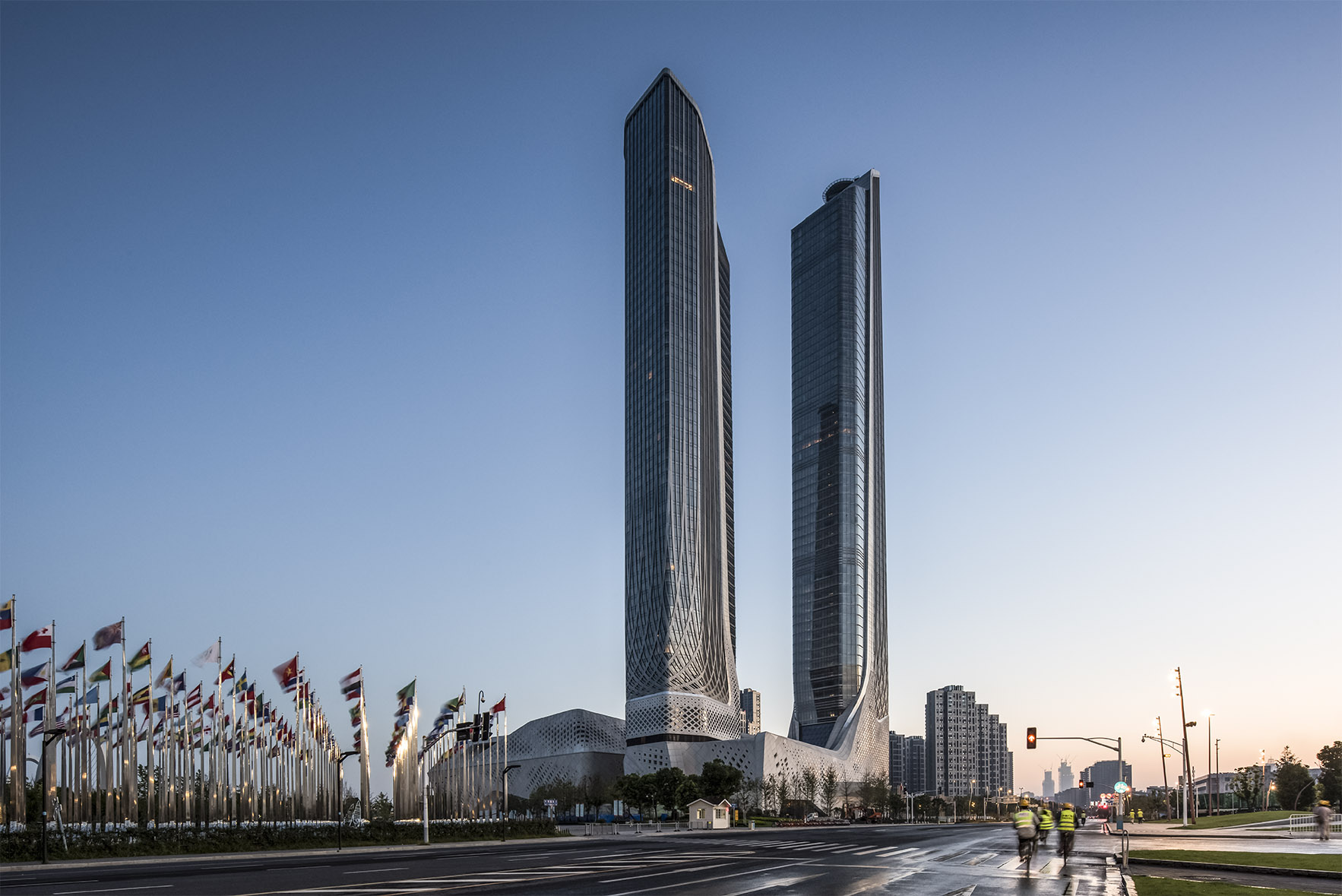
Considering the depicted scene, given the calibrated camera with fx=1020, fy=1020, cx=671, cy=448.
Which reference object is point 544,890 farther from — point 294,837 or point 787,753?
point 787,753

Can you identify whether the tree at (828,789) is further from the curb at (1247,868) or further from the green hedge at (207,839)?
the curb at (1247,868)

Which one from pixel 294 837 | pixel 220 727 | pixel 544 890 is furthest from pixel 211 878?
pixel 220 727

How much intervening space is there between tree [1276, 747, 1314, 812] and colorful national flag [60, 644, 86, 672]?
133895 millimetres

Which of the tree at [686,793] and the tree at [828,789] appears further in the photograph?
the tree at [828,789]

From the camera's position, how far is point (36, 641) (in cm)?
4947

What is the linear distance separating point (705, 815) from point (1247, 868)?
66.9 metres

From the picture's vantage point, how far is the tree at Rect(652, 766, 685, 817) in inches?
5167

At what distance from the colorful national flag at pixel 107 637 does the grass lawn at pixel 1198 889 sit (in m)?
49.7

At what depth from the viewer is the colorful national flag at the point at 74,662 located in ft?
185

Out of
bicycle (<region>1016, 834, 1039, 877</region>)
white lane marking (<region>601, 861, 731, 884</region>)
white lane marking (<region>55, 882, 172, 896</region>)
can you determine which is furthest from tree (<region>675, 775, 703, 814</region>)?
white lane marking (<region>55, 882, 172, 896</region>)

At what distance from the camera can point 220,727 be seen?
67.1m

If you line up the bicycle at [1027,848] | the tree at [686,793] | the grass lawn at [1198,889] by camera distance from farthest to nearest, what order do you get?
1. the tree at [686,793]
2. the bicycle at [1027,848]
3. the grass lawn at [1198,889]

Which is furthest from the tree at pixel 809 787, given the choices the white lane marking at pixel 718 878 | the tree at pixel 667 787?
the white lane marking at pixel 718 878

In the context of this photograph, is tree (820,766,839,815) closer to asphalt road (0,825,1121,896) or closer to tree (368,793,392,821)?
tree (368,793,392,821)
